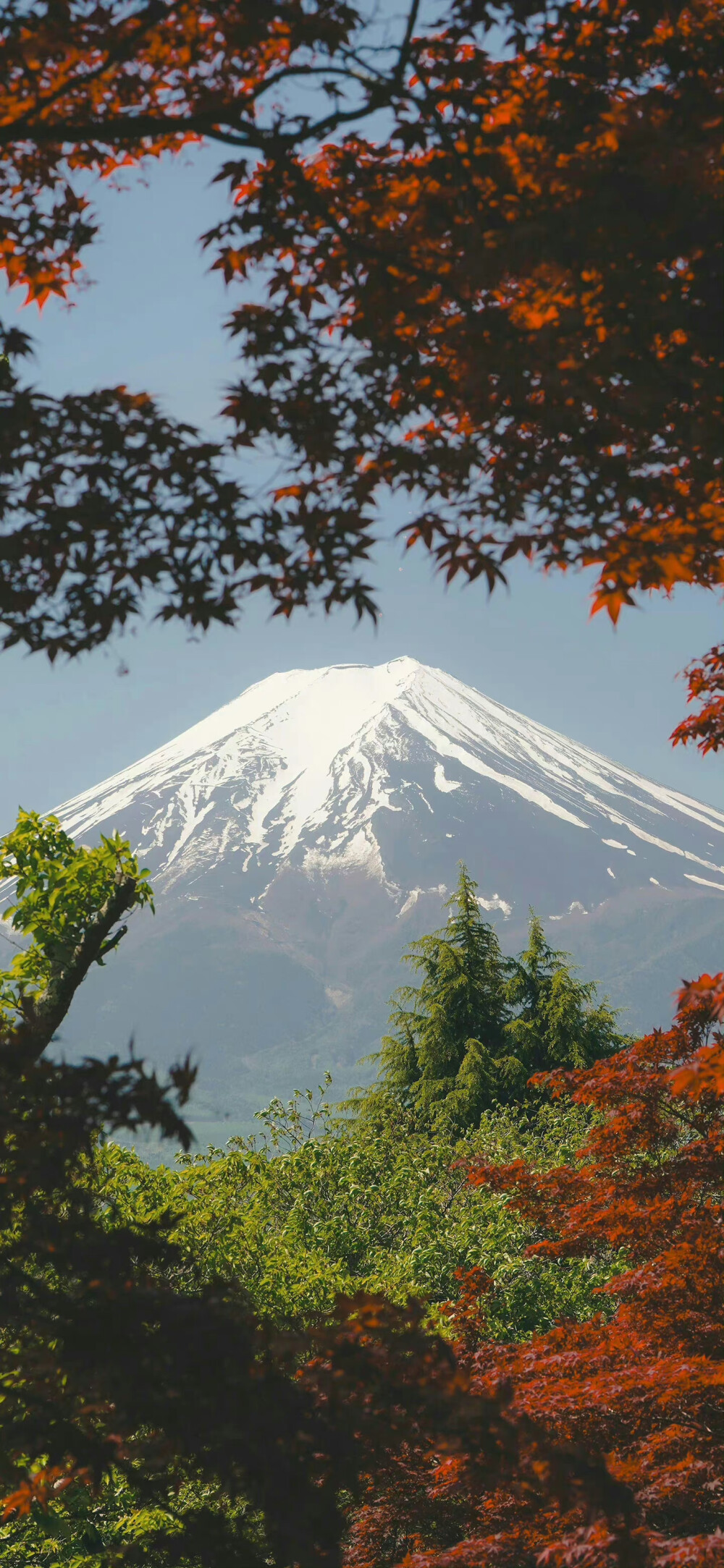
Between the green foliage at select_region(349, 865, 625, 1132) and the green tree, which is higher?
the green foliage at select_region(349, 865, 625, 1132)

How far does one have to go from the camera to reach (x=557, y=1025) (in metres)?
22.8

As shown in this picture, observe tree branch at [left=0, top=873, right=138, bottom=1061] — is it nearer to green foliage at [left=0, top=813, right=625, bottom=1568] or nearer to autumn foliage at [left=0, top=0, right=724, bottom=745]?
green foliage at [left=0, top=813, right=625, bottom=1568]

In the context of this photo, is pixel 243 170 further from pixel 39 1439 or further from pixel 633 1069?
pixel 633 1069

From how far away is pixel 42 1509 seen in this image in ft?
12.5

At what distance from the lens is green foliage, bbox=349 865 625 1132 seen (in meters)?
22.6

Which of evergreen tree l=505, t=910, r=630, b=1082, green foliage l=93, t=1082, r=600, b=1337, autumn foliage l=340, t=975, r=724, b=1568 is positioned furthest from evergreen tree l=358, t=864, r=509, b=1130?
autumn foliage l=340, t=975, r=724, b=1568

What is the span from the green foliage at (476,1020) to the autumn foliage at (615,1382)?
16.4 metres

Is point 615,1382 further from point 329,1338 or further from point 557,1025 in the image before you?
point 557,1025

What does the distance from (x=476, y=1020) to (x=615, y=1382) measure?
19.1m

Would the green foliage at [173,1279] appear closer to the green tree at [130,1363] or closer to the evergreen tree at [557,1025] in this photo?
the green tree at [130,1363]

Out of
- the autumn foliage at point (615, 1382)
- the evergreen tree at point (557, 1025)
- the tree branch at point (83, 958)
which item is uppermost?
the evergreen tree at point (557, 1025)

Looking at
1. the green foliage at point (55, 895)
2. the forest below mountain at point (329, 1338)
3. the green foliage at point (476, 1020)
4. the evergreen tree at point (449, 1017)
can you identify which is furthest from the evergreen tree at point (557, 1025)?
the green foliage at point (55, 895)

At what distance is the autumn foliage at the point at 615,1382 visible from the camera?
10.5ft

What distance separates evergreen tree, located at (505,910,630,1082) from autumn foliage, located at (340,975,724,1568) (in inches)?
671
